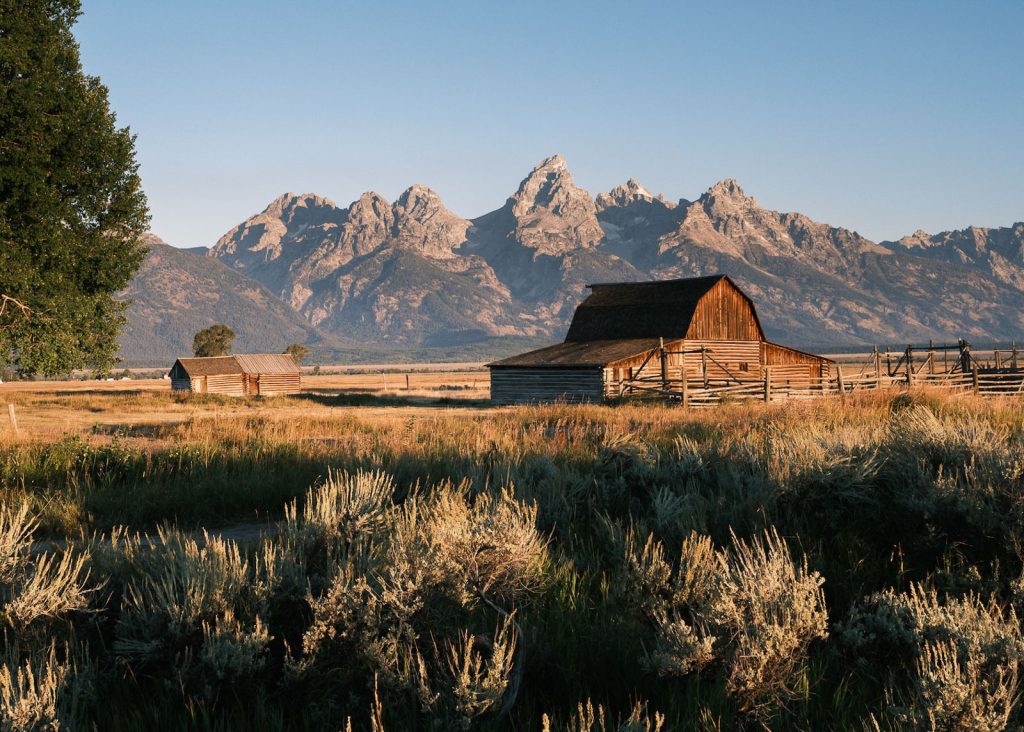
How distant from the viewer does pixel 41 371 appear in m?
24.1

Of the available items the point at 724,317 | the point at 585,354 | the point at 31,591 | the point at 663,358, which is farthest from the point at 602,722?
the point at 724,317

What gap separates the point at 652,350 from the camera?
144 feet

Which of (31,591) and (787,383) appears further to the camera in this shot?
(787,383)

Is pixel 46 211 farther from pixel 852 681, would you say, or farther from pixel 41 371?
pixel 852 681

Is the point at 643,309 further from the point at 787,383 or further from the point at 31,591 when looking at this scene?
the point at 31,591

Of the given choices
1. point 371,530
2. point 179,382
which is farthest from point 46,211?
point 179,382

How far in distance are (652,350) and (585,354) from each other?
3786mm

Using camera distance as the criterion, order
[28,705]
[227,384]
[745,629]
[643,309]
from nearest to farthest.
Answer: [28,705] < [745,629] < [643,309] < [227,384]

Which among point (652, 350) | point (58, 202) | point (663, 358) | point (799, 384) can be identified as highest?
point (58, 202)

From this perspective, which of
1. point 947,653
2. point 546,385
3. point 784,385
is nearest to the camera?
point 947,653

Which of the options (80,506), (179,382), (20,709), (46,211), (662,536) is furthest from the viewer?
(179,382)

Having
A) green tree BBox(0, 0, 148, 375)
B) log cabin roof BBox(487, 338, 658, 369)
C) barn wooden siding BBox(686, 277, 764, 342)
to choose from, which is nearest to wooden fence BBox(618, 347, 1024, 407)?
log cabin roof BBox(487, 338, 658, 369)

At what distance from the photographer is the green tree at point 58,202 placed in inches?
859

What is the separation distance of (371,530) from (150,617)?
5.64 ft
